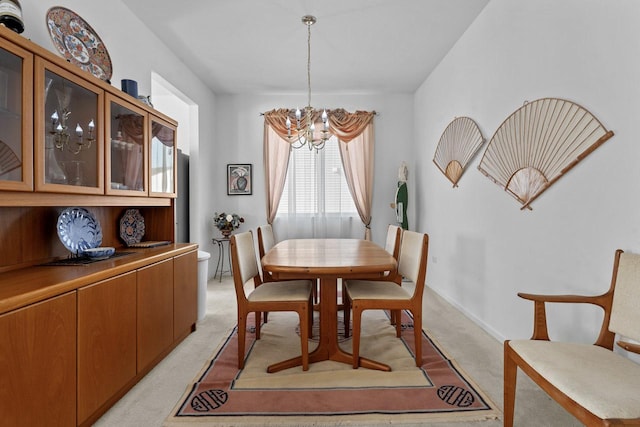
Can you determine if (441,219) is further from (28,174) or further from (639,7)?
(28,174)

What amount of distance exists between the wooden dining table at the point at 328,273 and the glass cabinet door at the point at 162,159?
994 millimetres

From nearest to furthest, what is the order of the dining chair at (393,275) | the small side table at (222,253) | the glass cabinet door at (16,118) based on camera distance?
the glass cabinet door at (16,118) → the dining chair at (393,275) → the small side table at (222,253)

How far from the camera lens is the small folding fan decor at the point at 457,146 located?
3.14 meters

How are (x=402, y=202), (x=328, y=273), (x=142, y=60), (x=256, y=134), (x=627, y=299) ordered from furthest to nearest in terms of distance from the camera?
→ 1. (x=256, y=134)
2. (x=402, y=202)
3. (x=142, y=60)
4. (x=328, y=273)
5. (x=627, y=299)

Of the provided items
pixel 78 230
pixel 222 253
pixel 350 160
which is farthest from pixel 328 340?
pixel 350 160

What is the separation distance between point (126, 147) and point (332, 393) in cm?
193

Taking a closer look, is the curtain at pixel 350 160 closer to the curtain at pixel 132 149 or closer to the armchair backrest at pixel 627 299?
the curtain at pixel 132 149

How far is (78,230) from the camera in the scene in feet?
6.61

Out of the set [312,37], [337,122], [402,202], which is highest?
[312,37]

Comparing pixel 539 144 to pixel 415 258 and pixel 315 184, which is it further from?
pixel 315 184

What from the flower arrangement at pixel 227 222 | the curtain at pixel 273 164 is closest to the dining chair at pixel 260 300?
the flower arrangement at pixel 227 222

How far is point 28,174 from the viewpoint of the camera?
141 cm

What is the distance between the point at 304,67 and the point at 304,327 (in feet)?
10.3

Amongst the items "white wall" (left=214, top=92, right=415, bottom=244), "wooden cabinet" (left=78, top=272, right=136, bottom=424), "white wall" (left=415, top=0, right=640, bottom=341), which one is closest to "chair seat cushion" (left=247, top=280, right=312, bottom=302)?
"wooden cabinet" (left=78, top=272, right=136, bottom=424)
